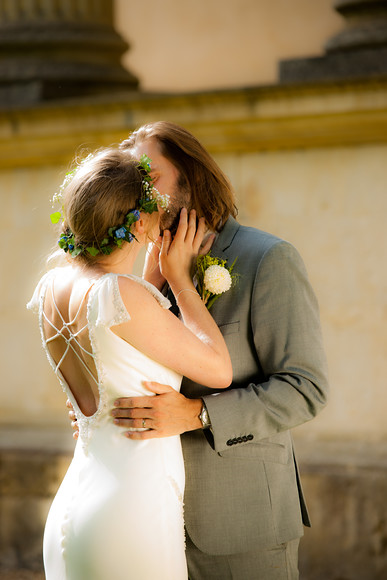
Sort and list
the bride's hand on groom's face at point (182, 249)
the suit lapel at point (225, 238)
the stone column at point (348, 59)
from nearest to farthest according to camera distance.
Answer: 1. the bride's hand on groom's face at point (182, 249)
2. the suit lapel at point (225, 238)
3. the stone column at point (348, 59)

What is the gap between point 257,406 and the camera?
244 centimetres

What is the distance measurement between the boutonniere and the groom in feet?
0.12

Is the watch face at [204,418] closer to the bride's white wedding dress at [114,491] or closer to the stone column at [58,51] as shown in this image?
the bride's white wedding dress at [114,491]

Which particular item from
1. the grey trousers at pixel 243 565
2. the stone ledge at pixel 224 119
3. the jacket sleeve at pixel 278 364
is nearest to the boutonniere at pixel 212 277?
the jacket sleeve at pixel 278 364

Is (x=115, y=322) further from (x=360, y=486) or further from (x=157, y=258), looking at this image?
(x=360, y=486)

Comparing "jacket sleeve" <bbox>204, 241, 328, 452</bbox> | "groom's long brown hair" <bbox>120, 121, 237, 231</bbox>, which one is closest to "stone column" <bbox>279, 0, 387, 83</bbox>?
"groom's long brown hair" <bbox>120, 121, 237, 231</bbox>

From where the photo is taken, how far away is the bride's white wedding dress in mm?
2238

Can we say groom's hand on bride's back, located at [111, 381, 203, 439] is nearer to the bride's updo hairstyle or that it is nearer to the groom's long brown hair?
the bride's updo hairstyle

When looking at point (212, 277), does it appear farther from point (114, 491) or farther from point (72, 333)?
point (114, 491)

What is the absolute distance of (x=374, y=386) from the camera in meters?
4.88

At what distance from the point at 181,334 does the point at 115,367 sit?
0.22 meters

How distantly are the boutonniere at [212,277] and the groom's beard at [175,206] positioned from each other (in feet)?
0.64

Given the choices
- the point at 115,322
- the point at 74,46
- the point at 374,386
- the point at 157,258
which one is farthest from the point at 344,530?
the point at 74,46

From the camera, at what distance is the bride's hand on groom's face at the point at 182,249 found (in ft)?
8.39
